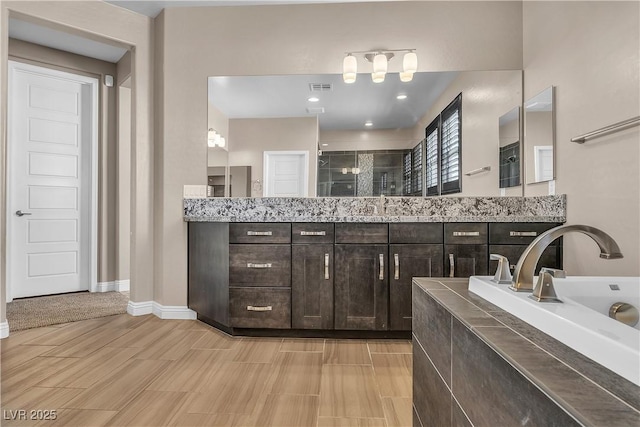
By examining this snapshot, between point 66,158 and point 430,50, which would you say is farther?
point 66,158

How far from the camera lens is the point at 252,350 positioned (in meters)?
2.12

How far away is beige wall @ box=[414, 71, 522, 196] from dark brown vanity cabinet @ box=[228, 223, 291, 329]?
1547 millimetres

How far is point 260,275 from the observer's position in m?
2.32

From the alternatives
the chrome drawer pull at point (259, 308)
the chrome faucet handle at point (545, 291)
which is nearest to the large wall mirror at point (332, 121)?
the chrome drawer pull at point (259, 308)

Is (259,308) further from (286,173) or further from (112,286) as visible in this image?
(112,286)

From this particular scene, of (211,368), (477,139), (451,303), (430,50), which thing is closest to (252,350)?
(211,368)

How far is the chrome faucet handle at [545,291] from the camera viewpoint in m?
0.82

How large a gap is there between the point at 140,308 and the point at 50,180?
1.88 metres

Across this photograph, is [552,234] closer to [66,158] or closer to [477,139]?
[477,139]

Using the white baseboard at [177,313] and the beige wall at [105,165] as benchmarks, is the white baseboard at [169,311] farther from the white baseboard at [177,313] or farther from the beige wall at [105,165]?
the beige wall at [105,165]

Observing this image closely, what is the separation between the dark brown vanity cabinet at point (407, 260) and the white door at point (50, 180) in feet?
11.0

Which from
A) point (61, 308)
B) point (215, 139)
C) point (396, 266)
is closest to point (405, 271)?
point (396, 266)

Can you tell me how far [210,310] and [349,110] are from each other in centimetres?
193

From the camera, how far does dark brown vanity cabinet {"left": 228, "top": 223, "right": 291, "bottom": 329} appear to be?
7.54 ft
